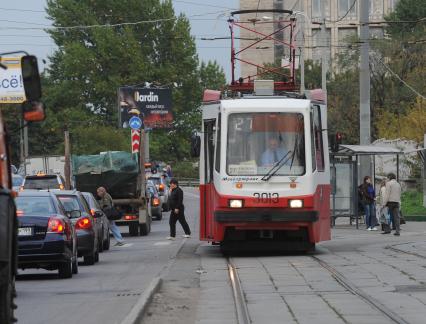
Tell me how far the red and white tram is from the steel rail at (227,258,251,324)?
2631 mm

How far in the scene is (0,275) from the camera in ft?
31.4

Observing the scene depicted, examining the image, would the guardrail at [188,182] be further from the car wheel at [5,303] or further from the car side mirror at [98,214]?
the car wheel at [5,303]

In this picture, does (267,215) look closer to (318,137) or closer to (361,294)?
(318,137)

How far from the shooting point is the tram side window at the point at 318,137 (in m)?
23.6

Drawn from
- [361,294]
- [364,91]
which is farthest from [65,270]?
[364,91]

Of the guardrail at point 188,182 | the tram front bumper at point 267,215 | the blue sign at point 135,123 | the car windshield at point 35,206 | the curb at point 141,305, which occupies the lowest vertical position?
the guardrail at point 188,182

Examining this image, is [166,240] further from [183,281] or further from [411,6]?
[411,6]

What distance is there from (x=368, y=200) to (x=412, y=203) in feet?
43.4

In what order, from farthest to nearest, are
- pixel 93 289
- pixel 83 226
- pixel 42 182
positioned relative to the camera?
pixel 42 182 < pixel 83 226 < pixel 93 289

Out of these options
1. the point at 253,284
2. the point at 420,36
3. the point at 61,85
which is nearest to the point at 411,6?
the point at 420,36

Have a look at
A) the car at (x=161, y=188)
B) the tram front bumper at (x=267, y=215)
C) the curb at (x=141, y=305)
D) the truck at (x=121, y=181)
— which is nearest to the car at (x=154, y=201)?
the car at (x=161, y=188)

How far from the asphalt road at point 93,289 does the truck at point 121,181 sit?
865 cm

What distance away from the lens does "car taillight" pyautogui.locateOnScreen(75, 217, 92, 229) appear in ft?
77.2

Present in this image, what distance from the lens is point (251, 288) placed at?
16.6 m
